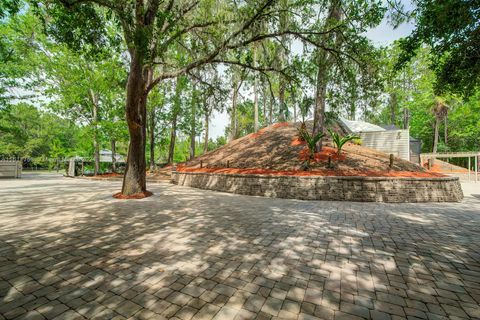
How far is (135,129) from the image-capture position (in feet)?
27.1

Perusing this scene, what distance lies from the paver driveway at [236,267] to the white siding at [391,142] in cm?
1331

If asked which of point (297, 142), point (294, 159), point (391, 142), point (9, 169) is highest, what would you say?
point (391, 142)

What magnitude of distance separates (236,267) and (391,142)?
19.3 metres

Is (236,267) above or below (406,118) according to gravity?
below

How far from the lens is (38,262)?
3.04 metres

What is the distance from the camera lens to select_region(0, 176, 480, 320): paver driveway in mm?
2146

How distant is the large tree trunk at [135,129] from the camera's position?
7.78 metres

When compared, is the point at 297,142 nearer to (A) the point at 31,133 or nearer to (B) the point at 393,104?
(B) the point at 393,104

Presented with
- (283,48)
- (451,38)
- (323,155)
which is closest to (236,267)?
(451,38)

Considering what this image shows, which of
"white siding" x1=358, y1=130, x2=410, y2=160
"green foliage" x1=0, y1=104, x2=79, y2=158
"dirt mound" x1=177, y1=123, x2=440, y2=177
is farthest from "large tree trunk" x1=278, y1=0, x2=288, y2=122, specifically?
"green foliage" x1=0, y1=104, x2=79, y2=158

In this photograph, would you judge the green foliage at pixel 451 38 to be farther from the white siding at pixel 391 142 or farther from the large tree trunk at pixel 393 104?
the large tree trunk at pixel 393 104

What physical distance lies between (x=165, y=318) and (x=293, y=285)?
4.86 ft

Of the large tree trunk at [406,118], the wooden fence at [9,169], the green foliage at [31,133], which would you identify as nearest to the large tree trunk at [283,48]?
the wooden fence at [9,169]

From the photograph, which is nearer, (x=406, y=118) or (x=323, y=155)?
(x=323, y=155)
